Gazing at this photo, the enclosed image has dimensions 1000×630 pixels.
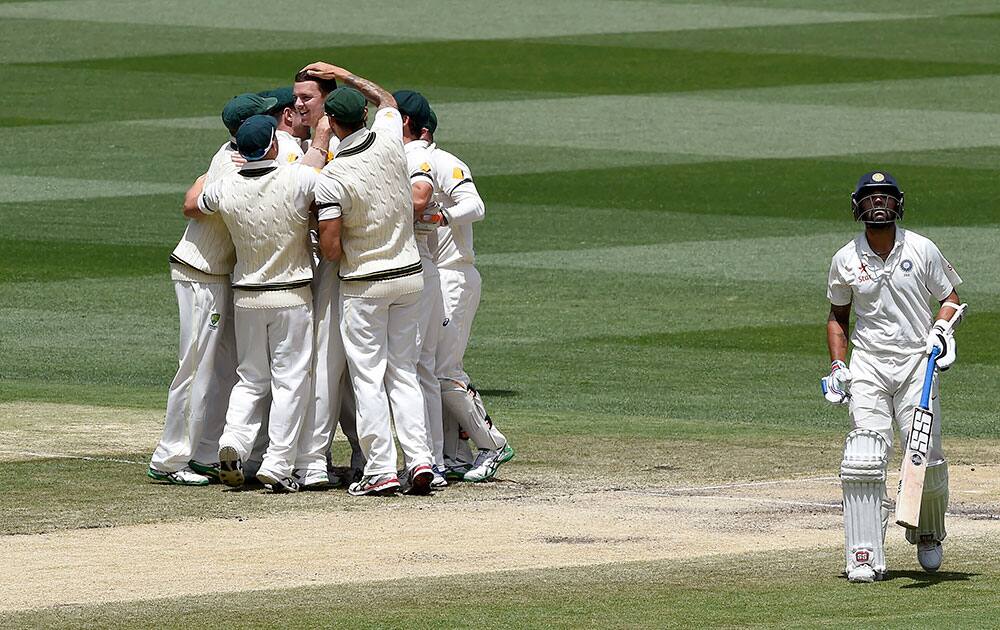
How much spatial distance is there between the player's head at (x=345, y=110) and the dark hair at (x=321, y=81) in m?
0.42

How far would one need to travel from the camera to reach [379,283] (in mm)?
11867

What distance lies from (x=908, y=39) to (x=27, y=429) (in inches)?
1230

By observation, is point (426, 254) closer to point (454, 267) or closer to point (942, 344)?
point (454, 267)

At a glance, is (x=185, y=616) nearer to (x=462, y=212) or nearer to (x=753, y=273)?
(x=462, y=212)

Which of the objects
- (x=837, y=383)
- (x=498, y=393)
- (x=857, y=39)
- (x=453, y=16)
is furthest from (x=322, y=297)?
(x=453, y=16)

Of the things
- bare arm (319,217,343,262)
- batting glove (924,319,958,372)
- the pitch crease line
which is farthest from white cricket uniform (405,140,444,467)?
batting glove (924,319,958,372)

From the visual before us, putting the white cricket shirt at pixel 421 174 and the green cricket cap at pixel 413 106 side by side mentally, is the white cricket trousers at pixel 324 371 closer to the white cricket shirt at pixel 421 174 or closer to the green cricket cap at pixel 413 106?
the white cricket shirt at pixel 421 174

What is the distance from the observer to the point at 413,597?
30.5ft

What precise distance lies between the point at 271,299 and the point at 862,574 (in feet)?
12.5

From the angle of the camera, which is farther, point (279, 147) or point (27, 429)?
point (27, 429)

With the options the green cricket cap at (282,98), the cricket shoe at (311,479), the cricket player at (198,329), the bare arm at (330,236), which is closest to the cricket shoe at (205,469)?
the cricket player at (198,329)

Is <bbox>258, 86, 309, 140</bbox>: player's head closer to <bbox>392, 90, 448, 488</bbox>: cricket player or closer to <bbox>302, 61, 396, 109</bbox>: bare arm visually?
<bbox>302, 61, 396, 109</bbox>: bare arm

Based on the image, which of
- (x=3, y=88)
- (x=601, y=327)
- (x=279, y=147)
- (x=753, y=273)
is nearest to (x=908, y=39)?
(x=3, y=88)

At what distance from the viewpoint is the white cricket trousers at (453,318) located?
1252 cm
